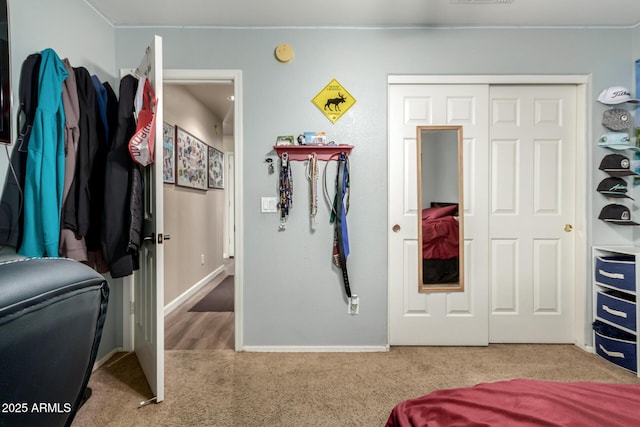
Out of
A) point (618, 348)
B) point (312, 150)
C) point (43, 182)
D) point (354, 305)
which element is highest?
point (312, 150)

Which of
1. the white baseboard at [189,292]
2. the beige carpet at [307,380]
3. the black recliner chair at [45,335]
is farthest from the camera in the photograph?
the white baseboard at [189,292]

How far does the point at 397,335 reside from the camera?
2492mm

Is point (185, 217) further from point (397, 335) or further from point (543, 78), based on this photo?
point (543, 78)

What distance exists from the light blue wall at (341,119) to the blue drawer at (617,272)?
204mm

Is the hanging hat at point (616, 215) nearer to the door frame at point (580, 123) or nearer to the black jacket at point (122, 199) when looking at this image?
the door frame at point (580, 123)

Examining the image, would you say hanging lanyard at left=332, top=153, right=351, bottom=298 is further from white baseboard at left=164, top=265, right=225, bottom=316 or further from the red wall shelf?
white baseboard at left=164, top=265, right=225, bottom=316

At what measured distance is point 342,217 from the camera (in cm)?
234

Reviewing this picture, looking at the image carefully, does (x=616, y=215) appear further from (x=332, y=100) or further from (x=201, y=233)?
(x=201, y=233)

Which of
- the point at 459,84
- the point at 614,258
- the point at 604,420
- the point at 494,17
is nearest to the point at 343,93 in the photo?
the point at 459,84

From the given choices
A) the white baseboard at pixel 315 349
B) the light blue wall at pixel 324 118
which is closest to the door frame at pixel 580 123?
the light blue wall at pixel 324 118

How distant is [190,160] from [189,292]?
1.66 metres

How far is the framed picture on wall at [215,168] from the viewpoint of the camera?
466cm

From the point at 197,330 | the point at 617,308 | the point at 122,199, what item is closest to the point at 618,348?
the point at 617,308

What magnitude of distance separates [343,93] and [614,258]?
2434mm
